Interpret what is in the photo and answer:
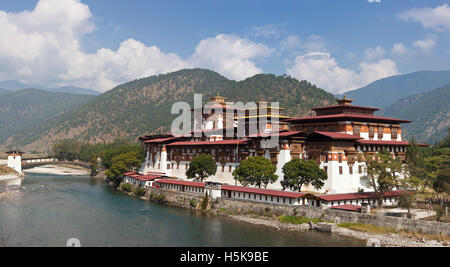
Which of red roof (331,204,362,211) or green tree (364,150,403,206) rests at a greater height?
green tree (364,150,403,206)

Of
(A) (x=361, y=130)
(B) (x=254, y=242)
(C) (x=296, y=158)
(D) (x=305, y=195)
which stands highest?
(A) (x=361, y=130)

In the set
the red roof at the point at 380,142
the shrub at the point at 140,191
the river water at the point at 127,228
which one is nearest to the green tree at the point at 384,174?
the red roof at the point at 380,142

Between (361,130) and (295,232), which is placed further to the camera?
(361,130)

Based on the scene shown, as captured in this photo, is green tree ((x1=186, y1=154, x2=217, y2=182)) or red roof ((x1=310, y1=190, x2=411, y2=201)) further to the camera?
green tree ((x1=186, y1=154, x2=217, y2=182))

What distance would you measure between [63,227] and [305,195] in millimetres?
37099

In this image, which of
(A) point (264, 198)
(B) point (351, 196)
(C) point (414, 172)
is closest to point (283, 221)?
(A) point (264, 198)

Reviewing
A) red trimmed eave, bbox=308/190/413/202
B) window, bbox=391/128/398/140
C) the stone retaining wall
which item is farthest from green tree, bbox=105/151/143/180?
window, bbox=391/128/398/140

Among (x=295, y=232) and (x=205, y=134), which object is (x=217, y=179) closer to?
(x=205, y=134)

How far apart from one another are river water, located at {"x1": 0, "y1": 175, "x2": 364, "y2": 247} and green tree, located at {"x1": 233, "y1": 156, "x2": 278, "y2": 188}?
9910 mm

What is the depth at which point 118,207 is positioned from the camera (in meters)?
80.6

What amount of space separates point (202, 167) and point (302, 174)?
2645 cm

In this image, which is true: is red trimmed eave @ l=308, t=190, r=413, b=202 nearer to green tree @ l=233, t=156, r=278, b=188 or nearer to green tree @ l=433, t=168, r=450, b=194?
green tree @ l=433, t=168, r=450, b=194

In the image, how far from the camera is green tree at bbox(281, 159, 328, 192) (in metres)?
72.1
